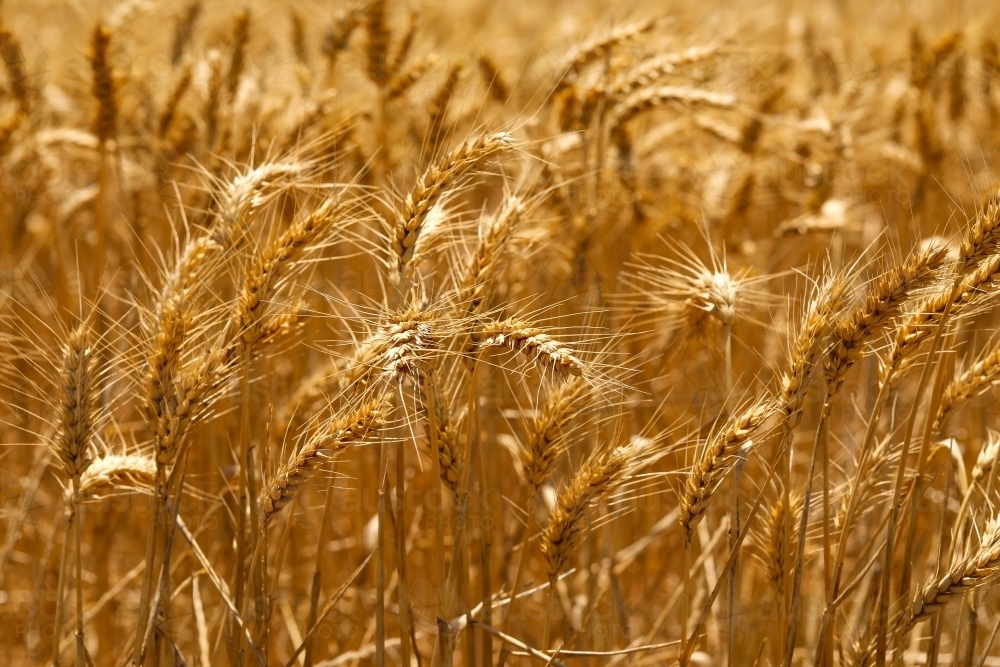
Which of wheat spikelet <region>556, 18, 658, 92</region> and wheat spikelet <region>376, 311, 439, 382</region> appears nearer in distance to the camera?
wheat spikelet <region>376, 311, 439, 382</region>

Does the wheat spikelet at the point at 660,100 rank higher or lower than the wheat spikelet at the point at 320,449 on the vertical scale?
higher

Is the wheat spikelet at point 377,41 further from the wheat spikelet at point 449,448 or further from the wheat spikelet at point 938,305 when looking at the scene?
the wheat spikelet at point 938,305

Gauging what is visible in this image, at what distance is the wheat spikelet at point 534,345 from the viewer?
43.9 inches

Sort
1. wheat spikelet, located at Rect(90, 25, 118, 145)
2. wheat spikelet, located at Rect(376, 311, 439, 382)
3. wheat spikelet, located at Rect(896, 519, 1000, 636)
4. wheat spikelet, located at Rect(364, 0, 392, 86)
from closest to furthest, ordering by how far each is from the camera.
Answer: wheat spikelet, located at Rect(376, 311, 439, 382) < wheat spikelet, located at Rect(896, 519, 1000, 636) < wheat spikelet, located at Rect(90, 25, 118, 145) < wheat spikelet, located at Rect(364, 0, 392, 86)

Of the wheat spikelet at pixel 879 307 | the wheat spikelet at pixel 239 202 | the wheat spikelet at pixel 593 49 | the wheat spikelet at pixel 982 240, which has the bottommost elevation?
the wheat spikelet at pixel 879 307

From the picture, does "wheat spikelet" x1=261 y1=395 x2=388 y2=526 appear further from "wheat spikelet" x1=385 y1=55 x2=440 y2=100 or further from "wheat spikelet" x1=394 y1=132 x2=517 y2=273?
"wheat spikelet" x1=385 y1=55 x2=440 y2=100

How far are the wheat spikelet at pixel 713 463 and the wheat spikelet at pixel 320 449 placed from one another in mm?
454

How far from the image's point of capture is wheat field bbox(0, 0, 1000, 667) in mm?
1234

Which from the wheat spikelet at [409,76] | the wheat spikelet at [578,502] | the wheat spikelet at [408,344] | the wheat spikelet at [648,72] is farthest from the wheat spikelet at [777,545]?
the wheat spikelet at [409,76]

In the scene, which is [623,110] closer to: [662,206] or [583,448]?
[583,448]

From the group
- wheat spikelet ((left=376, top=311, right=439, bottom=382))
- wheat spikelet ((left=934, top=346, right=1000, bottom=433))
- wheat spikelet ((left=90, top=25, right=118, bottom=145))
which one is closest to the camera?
wheat spikelet ((left=376, top=311, right=439, bottom=382))

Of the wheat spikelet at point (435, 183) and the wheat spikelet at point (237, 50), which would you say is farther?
the wheat spikelet at point (237, 50)

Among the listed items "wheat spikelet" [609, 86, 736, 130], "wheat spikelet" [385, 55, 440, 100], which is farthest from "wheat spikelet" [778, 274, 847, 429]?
"wheat spikelet" [385, 55, 440, 100]

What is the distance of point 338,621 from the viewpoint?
6.94 ft
